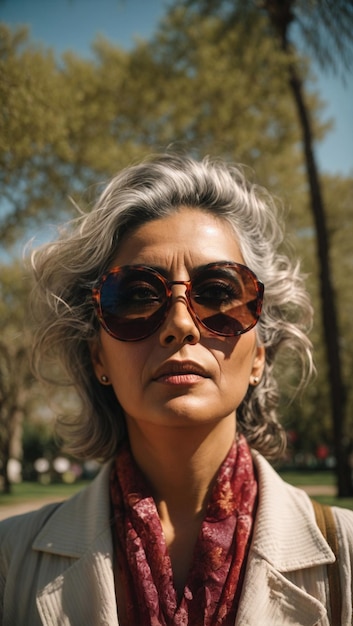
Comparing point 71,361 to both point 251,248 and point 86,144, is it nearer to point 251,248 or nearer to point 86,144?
point 251,248

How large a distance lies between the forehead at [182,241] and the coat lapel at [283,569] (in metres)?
0.89

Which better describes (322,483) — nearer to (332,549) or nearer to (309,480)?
(309,480)

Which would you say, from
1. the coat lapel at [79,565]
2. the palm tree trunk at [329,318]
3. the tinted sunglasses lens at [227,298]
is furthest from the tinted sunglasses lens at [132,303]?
the palm tree trunk at [329,318]

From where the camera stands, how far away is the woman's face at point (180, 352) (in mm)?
2025

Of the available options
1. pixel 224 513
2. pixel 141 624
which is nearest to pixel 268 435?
pixel 224 513

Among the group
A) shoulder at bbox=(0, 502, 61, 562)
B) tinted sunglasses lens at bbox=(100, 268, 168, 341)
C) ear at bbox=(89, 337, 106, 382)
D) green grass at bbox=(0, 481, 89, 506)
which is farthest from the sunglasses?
green grass at bbox=(0, 481, 89, 506)

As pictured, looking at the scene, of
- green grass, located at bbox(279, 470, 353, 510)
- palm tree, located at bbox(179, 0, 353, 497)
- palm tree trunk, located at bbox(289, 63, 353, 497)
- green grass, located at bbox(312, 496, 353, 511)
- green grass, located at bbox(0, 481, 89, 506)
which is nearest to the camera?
palm tree, located at bbox(179, 0, 353, 497)

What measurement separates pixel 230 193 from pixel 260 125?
11.4m

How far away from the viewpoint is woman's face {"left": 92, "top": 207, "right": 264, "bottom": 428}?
203 centimetres

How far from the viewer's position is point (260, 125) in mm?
13117

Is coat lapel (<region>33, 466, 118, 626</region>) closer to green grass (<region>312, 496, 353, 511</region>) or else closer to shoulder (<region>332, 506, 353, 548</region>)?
shoulder (<region>332, 506, 353, 548</region>)

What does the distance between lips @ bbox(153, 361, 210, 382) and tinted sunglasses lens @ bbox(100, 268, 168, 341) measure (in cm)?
14

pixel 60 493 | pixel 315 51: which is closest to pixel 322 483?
pixel 60 493

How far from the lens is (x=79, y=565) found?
6.96ft
